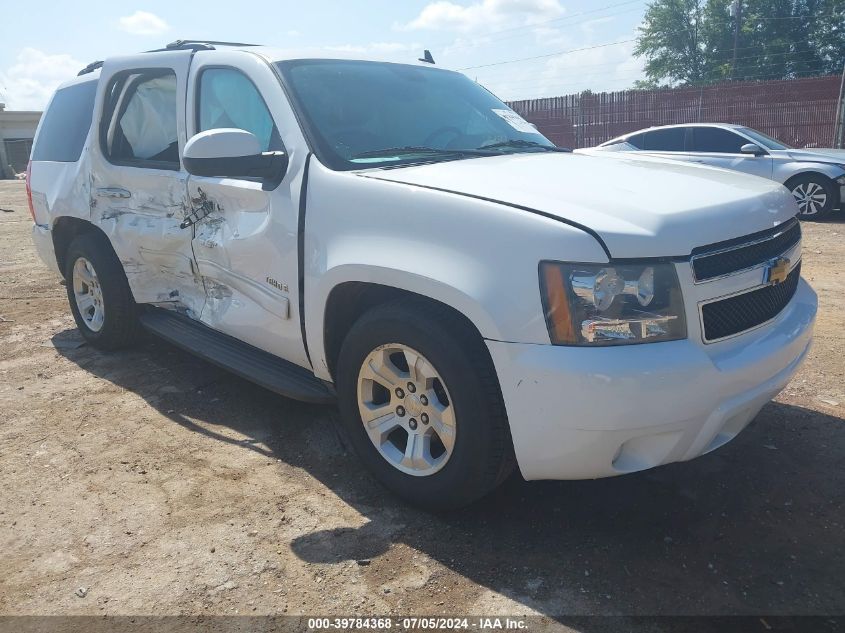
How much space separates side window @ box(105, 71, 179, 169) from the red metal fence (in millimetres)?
17619

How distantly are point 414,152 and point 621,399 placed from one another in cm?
161

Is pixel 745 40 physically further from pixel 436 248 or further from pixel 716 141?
pixel 436 248

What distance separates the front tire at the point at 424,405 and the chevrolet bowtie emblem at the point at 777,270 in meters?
1.13

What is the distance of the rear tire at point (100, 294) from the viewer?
4711mm

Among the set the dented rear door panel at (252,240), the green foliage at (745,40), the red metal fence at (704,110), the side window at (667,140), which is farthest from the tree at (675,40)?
the dented rear door panel at (252,240)

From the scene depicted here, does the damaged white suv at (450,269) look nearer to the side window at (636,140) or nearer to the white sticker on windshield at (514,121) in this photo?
the white sticker on windshield at (514,121)

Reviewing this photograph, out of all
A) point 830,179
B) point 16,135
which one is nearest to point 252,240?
point 830,179

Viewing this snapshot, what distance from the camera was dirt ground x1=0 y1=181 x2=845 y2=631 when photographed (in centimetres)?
242

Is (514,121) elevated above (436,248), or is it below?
above

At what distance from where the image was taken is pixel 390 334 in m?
2.73

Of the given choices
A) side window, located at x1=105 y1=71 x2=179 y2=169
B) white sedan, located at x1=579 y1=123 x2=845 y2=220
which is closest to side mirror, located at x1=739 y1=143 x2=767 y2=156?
white sedan, located at x1=579 y1=123 x2=845 y2=220

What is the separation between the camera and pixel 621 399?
7.40 feet

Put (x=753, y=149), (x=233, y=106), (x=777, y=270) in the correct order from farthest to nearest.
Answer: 1. (x=753, y=149)
2. (x=233, y=106)
3. (x=777, y=270)

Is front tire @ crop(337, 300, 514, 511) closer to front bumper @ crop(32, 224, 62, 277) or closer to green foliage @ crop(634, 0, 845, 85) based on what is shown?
front bumper @ crop(32, 224, 62, 277)
